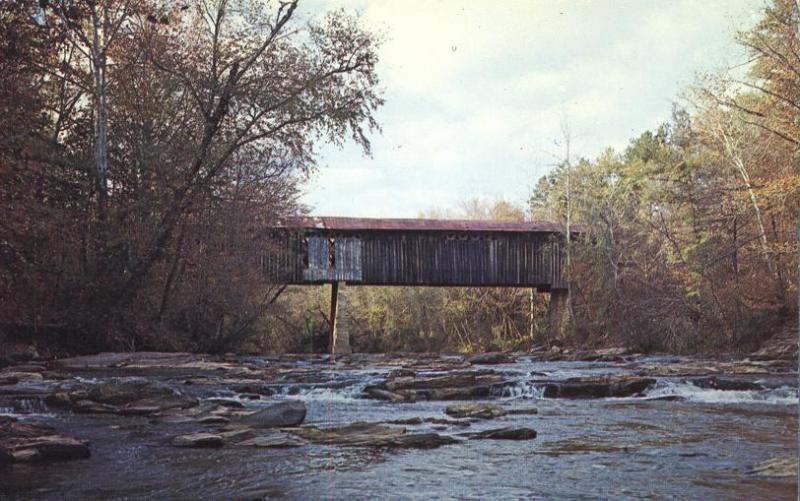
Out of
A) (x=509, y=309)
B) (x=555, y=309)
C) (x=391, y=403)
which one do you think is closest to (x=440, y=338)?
(x=509, y=309)

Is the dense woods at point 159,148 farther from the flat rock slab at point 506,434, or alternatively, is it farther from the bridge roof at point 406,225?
the flat rock slab at point 506,434

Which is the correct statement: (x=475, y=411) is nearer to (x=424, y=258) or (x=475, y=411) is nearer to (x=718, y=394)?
(x=718, y=394)

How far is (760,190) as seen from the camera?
717 inches

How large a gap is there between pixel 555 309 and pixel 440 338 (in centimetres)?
744

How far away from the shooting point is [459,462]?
5895 mm

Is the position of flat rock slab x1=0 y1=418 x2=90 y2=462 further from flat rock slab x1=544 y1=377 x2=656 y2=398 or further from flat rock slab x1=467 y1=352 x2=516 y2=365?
flat rock slab x1=467 y1=352 x2=516 y2=365

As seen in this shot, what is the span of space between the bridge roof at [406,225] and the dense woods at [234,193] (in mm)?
1100

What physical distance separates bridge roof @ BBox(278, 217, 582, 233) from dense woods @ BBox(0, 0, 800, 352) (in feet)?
3.61

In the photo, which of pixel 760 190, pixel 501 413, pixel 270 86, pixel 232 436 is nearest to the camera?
pixel 232 436

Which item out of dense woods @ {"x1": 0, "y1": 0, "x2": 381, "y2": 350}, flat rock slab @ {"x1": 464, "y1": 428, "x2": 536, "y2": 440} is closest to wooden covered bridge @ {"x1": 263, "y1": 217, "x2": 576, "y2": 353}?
dense woods @ {"x1": 0, "y1": 0, "x2": 381, "y2": 350}

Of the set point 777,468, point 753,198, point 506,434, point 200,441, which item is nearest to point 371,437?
point 506,434

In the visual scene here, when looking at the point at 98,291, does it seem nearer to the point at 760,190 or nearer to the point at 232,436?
the point at 232,436

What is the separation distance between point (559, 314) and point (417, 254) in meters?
5.13

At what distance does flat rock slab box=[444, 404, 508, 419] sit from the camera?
8703mm
